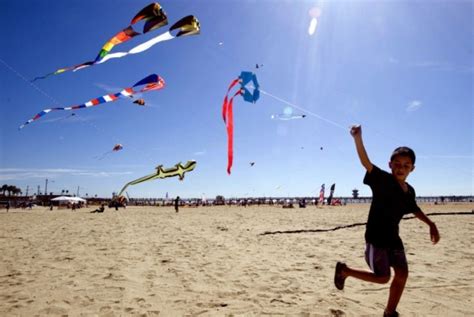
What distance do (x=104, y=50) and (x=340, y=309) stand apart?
6627 mm

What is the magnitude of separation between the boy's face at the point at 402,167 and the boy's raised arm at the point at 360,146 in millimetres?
247

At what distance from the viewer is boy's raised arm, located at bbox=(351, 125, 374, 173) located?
282 cm

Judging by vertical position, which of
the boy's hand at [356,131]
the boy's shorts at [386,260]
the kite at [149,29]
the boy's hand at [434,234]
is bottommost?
the boy's shorts at [386,260]

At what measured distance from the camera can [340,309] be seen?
3.43m

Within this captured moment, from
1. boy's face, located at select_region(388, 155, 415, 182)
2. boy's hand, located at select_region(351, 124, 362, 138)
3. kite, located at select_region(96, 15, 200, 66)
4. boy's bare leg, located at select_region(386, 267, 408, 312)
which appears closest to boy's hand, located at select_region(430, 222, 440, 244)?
boy's bare leg, located at select_region(386, 267, 408, 312)

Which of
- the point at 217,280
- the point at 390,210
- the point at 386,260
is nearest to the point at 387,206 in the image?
the point at 390,210

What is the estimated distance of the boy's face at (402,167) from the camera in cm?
289

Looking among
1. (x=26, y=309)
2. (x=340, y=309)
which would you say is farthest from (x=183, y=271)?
(x=340, y=309)

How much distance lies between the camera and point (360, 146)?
282 cm

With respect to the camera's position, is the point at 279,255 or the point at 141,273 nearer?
the point at 141,273

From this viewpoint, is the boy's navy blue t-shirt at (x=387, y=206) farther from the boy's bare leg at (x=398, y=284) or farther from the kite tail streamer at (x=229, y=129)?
the kite tail streamer at (x=229, y=129)

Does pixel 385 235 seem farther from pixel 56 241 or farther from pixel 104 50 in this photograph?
pixel 56 241

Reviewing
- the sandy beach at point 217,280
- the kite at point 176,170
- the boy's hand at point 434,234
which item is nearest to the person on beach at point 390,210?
the boy's hand at point 434,234

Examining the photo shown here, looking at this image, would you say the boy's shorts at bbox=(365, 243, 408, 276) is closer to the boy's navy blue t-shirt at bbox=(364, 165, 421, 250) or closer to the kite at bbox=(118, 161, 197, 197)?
the boy's navy blue t-shirt at bbox=(364, 165, 421, 250)
